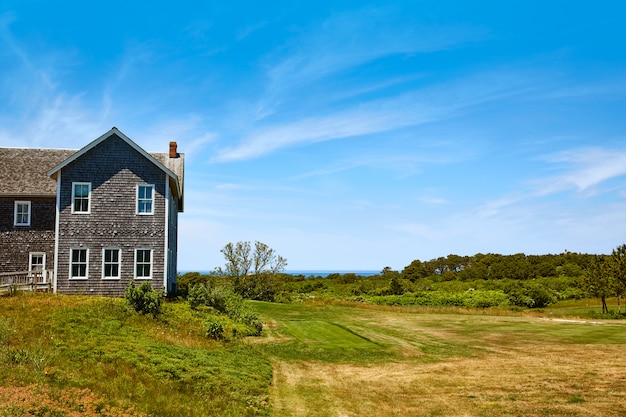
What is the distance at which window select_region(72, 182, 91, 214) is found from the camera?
30.0 metres

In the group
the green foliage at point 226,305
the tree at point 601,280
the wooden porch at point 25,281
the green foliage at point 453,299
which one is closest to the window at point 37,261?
the wooden porch at point 25,281

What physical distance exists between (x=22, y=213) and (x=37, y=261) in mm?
3204

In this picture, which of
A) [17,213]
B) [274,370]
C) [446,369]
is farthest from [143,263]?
[446,369]

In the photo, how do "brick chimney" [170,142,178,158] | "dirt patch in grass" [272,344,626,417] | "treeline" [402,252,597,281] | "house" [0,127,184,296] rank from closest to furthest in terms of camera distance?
"dirt patch in grass" [272,344,626,417] → "house" [0,127,184,296] → "brick chimney" [170,142,178,158] → "treeline" [402,252,597,281]

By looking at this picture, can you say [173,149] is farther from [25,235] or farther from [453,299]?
[453,299]

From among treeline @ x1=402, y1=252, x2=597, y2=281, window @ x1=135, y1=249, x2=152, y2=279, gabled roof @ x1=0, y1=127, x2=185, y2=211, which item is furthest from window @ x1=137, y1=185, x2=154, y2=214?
treeline @ x1=402, y1=252, x2=597, y2=281

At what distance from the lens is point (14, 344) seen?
15.3 metres

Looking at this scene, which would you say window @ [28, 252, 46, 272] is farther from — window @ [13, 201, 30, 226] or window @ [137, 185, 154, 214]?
window @ [137, 185, 154, 214]

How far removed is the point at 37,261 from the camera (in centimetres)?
3169

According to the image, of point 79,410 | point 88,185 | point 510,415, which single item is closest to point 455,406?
point 510,415

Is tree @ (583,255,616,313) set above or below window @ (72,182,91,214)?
below

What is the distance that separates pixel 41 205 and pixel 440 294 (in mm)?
49316

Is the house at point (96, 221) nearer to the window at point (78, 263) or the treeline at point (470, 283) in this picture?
the window at point (78, 263)

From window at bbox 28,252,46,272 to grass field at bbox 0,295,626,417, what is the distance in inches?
248
